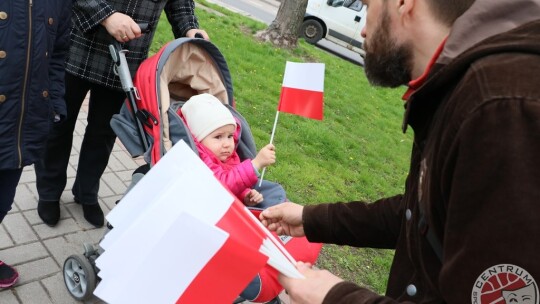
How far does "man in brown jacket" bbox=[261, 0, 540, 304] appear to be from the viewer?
0.97 m

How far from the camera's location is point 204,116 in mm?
2805

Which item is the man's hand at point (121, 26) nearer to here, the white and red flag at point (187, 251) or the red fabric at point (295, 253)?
the red fabric at point (295, 253)

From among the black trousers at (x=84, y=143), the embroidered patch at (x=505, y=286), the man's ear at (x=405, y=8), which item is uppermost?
the man's ear at (x=405, y=8)

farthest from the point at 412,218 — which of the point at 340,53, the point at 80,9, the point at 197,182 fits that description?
the point at 340,53

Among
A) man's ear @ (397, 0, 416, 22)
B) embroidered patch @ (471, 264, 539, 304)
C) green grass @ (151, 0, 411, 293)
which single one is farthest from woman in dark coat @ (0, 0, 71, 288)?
green grass @ (151, 0, 411, 293)

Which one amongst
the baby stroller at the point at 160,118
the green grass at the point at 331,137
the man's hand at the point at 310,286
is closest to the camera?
the man's hand at the point at 310,286

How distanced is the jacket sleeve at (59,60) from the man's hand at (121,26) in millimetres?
249

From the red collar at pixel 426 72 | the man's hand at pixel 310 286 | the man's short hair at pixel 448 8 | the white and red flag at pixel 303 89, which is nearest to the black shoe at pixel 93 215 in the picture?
the white and red flag at pixel 303 89

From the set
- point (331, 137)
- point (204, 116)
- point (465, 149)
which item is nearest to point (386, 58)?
point (465, 149)

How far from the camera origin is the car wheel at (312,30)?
14.5 meters

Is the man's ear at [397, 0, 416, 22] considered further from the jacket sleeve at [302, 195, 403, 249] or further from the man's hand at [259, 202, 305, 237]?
the man's hand at [259, 202, 305, 237]

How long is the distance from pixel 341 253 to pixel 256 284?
2.11 meters

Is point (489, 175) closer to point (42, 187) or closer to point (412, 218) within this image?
point (412, 218)

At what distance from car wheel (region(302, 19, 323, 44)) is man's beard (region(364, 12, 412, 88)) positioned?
13294mm
